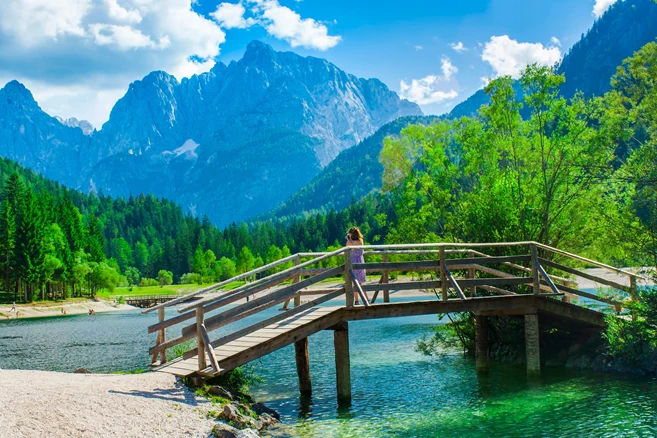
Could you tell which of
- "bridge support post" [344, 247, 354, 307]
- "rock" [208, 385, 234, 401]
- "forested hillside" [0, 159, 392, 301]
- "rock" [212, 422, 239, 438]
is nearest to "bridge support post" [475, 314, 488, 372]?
"bridge support post" [344, 247, 354, 307]

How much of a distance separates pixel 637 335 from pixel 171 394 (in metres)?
15.6

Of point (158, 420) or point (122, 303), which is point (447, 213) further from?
point (122, 303)

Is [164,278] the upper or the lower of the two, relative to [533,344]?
lower

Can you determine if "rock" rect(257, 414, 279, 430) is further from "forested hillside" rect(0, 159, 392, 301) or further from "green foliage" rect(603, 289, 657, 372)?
"forested hillside" rect(0, 159, 392, 301)

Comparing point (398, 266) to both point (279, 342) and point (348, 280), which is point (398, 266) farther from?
point (279, 342)

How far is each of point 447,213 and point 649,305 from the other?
10.2m

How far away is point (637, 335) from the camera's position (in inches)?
821

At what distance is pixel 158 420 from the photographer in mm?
13516

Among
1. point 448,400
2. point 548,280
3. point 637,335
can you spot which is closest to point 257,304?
point 448,400

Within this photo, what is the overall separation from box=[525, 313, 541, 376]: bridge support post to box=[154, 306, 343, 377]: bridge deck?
7.65 metres

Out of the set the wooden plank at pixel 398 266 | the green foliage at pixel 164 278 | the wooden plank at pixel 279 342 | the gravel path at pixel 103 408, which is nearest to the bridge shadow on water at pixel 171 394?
the gravel path at pixel 103 408

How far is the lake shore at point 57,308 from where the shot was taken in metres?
89.7

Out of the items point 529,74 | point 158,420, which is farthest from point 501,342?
point 158,420

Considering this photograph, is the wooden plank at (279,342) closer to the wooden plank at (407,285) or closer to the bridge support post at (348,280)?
the bridge support post at (348,280)
